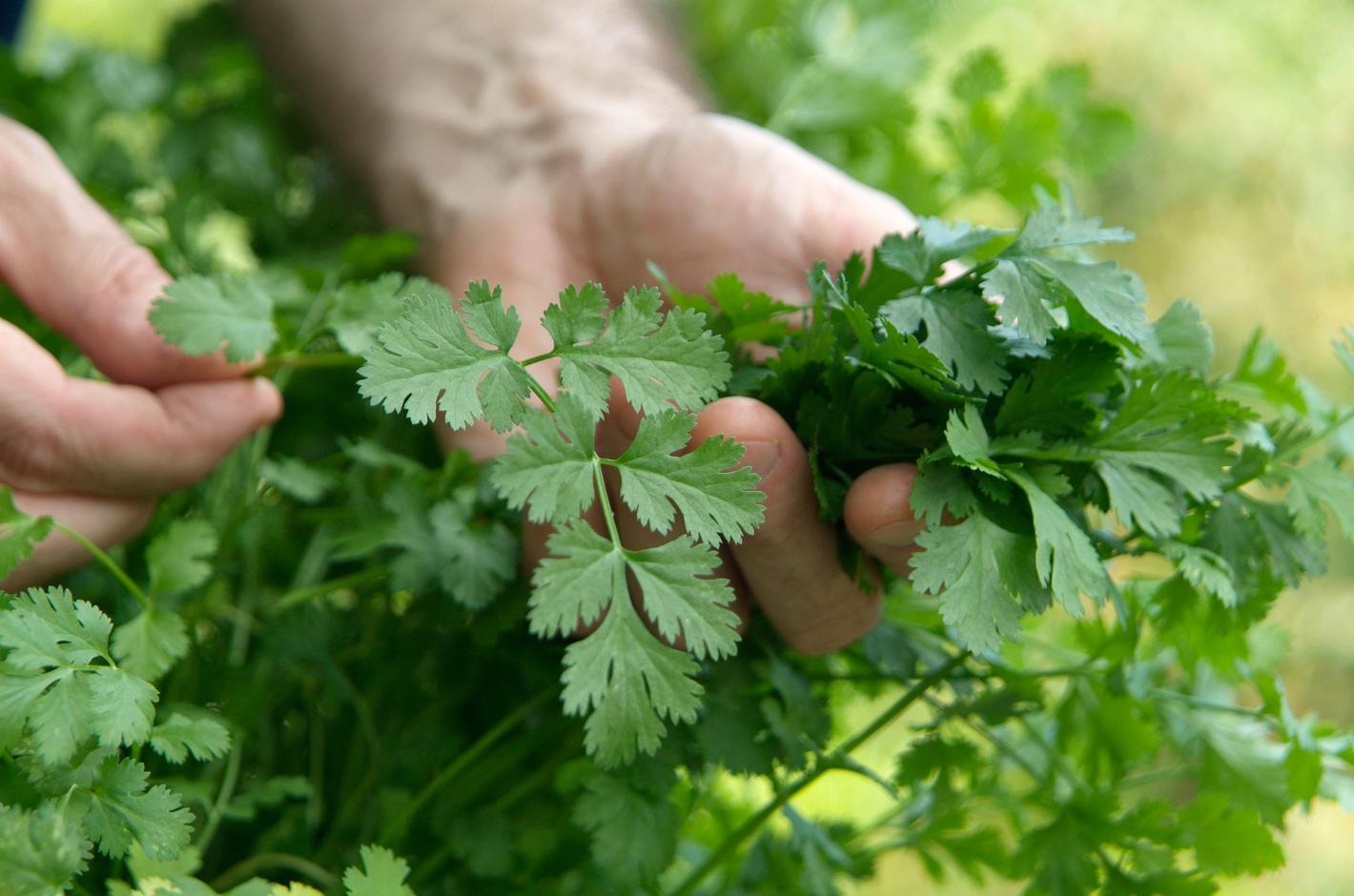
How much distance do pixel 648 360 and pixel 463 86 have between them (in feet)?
2.34

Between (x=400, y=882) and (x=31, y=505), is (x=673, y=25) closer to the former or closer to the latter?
(x=31, y=505)

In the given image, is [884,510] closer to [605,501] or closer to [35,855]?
[605,501]

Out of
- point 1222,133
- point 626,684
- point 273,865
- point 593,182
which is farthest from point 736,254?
point 1222,133

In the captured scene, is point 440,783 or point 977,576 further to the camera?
point 440,783

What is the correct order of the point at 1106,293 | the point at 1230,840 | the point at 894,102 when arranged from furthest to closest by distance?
1. the point at 894,102
2. the point at 1230,840
3. the point at 1106,293

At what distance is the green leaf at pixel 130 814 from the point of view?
521 millimetres

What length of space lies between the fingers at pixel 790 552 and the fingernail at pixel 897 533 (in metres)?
0.05

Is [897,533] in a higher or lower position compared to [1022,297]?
lower

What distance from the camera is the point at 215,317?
2.27ft

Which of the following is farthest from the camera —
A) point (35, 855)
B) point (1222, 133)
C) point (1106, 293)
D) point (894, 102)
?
point (1222, 133)

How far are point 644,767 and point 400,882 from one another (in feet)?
0.53

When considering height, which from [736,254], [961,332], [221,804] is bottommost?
[221,804]

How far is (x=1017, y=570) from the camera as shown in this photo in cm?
57

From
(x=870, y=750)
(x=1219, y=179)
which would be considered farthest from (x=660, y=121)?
(x=1219, y=179)
